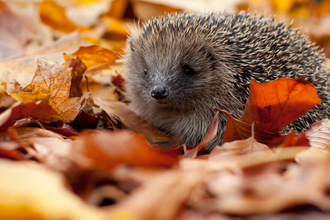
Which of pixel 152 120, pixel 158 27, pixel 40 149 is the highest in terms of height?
A: pixel 158 27

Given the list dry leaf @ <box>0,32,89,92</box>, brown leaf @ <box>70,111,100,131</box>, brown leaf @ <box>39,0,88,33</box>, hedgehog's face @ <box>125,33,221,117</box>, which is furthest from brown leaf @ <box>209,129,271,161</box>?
brown leaf @ <box>39,0,88,33</box>

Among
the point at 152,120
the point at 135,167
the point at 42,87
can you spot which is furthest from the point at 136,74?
the point at 135,167

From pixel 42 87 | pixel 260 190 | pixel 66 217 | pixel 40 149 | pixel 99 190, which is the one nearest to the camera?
pixel 66 217

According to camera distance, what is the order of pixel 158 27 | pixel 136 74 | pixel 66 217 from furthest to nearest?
pixel 136 74 < pixel 158 27 < pixel 66 217

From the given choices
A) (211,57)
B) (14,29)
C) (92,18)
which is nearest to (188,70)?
(211,57)

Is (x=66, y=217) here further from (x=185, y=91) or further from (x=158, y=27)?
(x=158, y=27)

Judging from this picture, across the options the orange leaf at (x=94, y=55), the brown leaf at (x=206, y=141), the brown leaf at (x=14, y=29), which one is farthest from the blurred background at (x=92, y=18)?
the brown leaf at (x=206, y=141)
